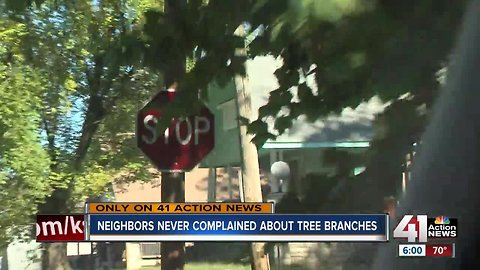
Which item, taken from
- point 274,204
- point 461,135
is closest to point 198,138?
point 274,204

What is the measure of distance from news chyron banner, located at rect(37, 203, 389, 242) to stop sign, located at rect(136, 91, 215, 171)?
7.1 inches

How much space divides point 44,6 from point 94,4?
192mm

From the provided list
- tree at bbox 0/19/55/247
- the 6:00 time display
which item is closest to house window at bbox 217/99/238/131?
tree at bbox 0/19/55/247

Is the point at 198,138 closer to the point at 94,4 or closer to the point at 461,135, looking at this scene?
the point at 94,4

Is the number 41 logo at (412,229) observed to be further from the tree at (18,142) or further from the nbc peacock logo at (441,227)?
the tree at (18,142)

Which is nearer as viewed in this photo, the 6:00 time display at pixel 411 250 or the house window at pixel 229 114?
the 6:00 time display at pixel 411 250

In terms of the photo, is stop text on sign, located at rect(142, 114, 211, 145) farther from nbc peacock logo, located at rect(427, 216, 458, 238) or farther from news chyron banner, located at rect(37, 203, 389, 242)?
nbc peacock logo, located at rect(427, 216, 458, 238)

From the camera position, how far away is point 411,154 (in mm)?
2570

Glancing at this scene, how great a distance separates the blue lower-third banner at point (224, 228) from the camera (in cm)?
245

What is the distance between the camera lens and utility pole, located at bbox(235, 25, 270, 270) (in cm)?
249

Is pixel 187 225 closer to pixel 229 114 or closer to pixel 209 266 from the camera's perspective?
pixel 209 266

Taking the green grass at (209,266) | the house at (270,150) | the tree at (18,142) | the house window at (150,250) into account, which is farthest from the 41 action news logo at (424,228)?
the tree at (18,142)

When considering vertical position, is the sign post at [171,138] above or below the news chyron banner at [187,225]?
above

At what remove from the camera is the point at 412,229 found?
8.02 ft
